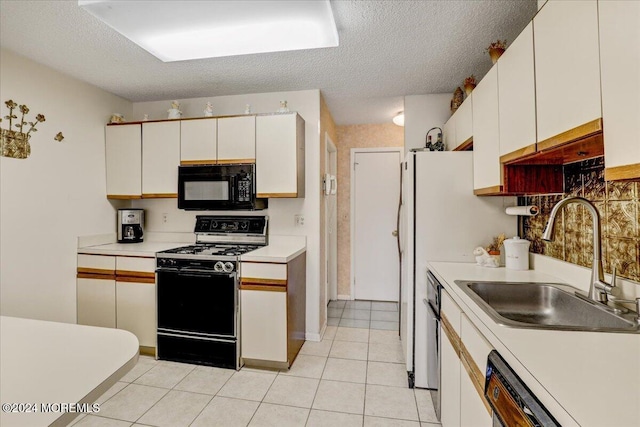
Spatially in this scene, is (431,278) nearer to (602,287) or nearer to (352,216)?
(602,287)

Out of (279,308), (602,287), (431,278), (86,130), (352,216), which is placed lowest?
(279,308)

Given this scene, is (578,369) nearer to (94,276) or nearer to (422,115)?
(422,115)

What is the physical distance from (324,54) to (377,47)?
389mm

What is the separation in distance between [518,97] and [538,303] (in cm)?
102

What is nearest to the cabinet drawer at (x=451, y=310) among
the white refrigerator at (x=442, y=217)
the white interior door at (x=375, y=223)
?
the white refrigerator at (x=442, y=217)

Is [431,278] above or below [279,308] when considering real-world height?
above

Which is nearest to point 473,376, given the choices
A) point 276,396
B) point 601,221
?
point 601,221

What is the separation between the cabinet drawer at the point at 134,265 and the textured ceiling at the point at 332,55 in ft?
5.22

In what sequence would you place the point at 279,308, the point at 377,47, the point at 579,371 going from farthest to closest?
the point at 279,308
the point at 377,47
the point at 579,371

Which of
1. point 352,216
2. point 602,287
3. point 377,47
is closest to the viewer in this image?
point 602,287

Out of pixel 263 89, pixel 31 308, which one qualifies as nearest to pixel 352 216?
pixel 263 89

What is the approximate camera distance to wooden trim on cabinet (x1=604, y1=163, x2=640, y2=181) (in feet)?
2.66

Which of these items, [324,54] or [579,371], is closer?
[579,371]

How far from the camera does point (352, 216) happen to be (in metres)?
4.22
